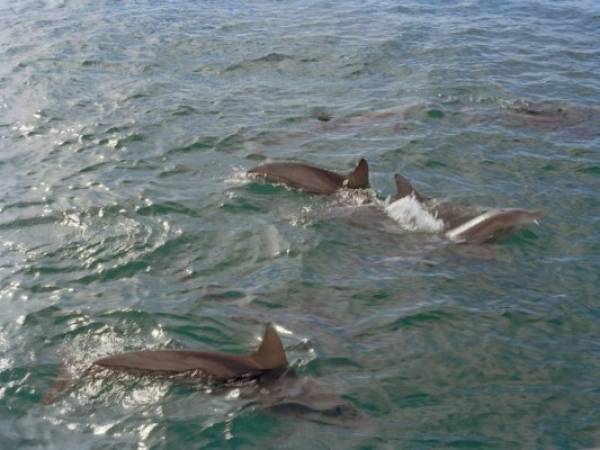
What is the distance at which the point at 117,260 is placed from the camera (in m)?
8.90

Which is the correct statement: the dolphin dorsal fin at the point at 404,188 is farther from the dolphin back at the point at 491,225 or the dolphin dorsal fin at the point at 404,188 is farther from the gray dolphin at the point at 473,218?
the dolphin back at the point at 491,225

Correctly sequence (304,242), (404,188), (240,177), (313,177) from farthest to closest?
(240,177) → (313,177) → (404,188) → (304,242)

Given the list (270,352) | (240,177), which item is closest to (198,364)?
(270,352)

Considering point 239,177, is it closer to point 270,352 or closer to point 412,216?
point 412,216

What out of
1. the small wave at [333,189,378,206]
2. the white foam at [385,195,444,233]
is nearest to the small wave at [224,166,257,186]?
the small wave at [333,189,378,206]

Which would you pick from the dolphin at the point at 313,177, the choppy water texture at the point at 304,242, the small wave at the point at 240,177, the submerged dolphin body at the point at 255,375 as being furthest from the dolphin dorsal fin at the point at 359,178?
the submerged dolphin body at the point at 255,375

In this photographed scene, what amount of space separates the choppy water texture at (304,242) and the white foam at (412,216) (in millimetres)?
171

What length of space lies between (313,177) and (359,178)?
667 mm

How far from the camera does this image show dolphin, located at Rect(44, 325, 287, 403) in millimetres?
6520

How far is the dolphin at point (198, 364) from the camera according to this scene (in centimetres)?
652

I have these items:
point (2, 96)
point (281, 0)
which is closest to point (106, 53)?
point (2, 96)

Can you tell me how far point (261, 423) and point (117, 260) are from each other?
137 inches

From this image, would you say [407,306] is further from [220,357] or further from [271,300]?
[220,357]

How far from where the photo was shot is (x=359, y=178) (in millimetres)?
10297
